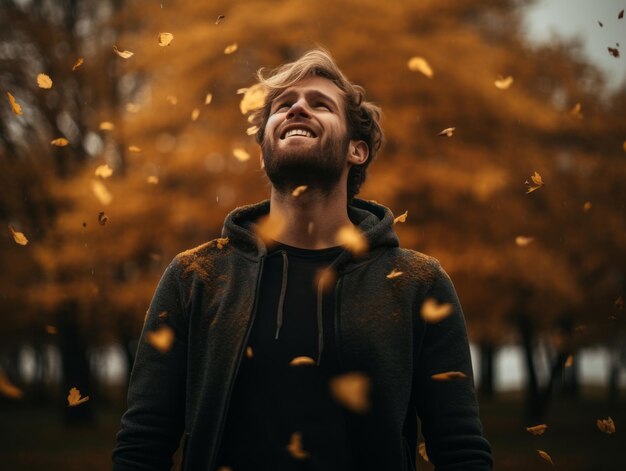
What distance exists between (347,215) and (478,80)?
7437 millimetres

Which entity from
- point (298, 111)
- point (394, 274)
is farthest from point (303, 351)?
point (298, 111)

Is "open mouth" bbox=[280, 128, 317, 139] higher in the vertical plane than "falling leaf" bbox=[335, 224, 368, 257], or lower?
higher

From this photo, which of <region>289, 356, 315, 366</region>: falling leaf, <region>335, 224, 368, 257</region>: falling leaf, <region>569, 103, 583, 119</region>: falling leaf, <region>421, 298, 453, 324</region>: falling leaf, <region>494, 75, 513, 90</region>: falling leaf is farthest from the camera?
<region>494, 75, 513, 90</region>: falling leaf

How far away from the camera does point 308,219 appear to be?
2613mm

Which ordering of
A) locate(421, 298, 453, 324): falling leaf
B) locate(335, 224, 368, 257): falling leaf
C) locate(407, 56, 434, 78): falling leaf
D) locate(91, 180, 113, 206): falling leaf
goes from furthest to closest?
locate(91, 180, 113, 206): falling leaf → locate(407, 56, 434, 78): falling leaf → locate(335, 224, 368, 257): falling leaf → locate(421, 298, 453, 324): falling leaf

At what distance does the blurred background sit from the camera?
9.66m

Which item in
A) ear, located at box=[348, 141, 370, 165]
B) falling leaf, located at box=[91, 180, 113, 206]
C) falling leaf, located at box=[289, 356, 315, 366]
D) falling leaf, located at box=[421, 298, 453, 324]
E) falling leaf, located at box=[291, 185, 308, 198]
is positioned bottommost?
falling leaf, located at box=[91, 180, 113, 206]

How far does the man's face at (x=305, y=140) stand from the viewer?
2.56 metres

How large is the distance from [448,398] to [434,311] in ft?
1.02

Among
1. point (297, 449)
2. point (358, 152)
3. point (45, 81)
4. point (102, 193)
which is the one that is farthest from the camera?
point (102, 193)

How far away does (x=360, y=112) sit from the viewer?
303 cm

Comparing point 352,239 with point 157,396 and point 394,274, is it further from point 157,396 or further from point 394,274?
point 157,396

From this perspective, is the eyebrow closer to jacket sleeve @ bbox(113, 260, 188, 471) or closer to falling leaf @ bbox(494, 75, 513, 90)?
jacket sleeve @ bbox(113, 260, 188, 471)

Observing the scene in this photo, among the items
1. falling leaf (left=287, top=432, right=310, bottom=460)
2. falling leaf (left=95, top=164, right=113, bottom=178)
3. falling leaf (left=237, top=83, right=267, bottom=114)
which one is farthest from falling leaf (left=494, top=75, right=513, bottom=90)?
falling leaf (left=287, top=432, right=310, bottom=460)
